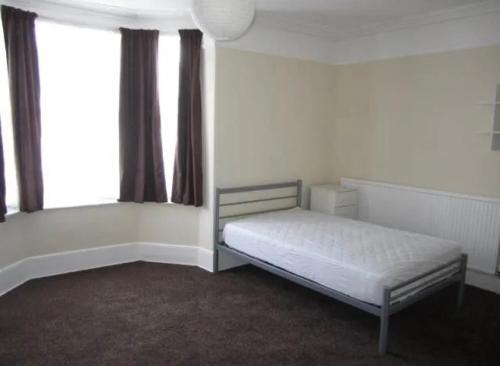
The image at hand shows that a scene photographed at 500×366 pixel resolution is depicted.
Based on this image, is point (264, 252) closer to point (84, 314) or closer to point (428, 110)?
point (84, 314)

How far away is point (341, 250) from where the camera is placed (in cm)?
336

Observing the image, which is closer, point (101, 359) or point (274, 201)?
point (101, 359)

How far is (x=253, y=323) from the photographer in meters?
3.37

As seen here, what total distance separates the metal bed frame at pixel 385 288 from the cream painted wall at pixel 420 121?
1050mm

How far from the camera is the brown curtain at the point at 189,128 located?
14.0ft

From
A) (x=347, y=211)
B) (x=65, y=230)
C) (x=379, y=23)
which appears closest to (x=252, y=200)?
(x=347, y=211)

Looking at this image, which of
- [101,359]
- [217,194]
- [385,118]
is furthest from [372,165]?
[101,359]

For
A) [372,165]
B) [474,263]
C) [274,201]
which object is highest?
[372,165]

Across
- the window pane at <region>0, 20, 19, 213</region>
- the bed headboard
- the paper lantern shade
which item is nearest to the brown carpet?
the bed headboard

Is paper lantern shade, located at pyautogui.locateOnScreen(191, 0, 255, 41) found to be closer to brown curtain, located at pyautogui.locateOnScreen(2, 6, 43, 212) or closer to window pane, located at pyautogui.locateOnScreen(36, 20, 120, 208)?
brown curtain, located at pyautogui.locateOnScreen(2, 6, 43, 212)

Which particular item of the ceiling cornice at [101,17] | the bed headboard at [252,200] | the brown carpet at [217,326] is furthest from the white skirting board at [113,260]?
the ceiling cornice at [101,17]

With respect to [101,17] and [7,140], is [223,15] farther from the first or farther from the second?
[7,140]

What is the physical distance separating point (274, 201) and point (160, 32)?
2.29 m

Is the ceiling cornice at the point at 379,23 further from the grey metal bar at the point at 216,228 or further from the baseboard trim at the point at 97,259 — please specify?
the baseboard trim at the point at 97,259
